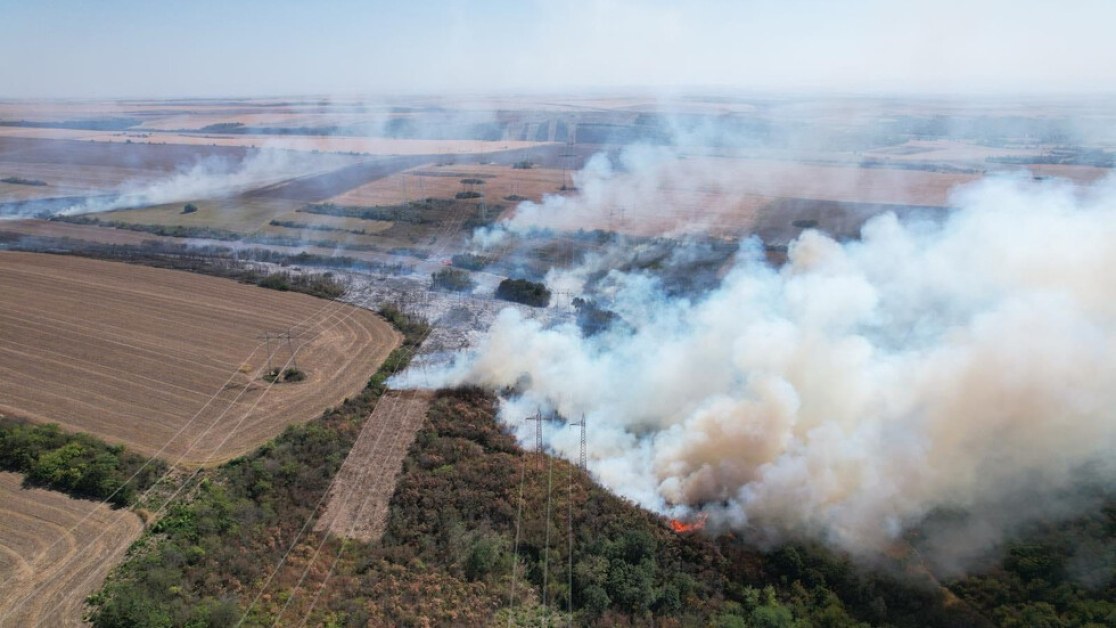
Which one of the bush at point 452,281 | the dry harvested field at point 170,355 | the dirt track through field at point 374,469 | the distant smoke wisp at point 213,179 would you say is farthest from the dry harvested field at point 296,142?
the dirt track through field at point 374,469

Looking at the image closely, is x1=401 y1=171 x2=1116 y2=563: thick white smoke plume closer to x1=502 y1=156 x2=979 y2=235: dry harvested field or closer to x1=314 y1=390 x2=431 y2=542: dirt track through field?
x1=314 y1=390 x2=431 y2=542: dirt track through field

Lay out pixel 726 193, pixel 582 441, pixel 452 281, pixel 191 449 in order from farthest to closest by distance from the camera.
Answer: pixel 726 193 → pixel 452 281 → pixel 582 441 → pixel 191 449

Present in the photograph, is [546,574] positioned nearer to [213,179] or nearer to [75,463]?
[75,463]

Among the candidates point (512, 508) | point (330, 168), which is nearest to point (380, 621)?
point (512, 508)

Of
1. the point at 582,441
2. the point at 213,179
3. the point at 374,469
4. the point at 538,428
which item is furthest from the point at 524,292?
the point at 213,179

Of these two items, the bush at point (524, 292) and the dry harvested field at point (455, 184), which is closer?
the bush at point (524, 292)

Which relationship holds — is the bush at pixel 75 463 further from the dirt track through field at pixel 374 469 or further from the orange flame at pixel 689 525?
the orange flame at pixel 689 525

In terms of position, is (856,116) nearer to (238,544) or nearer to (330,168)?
(330,168)
